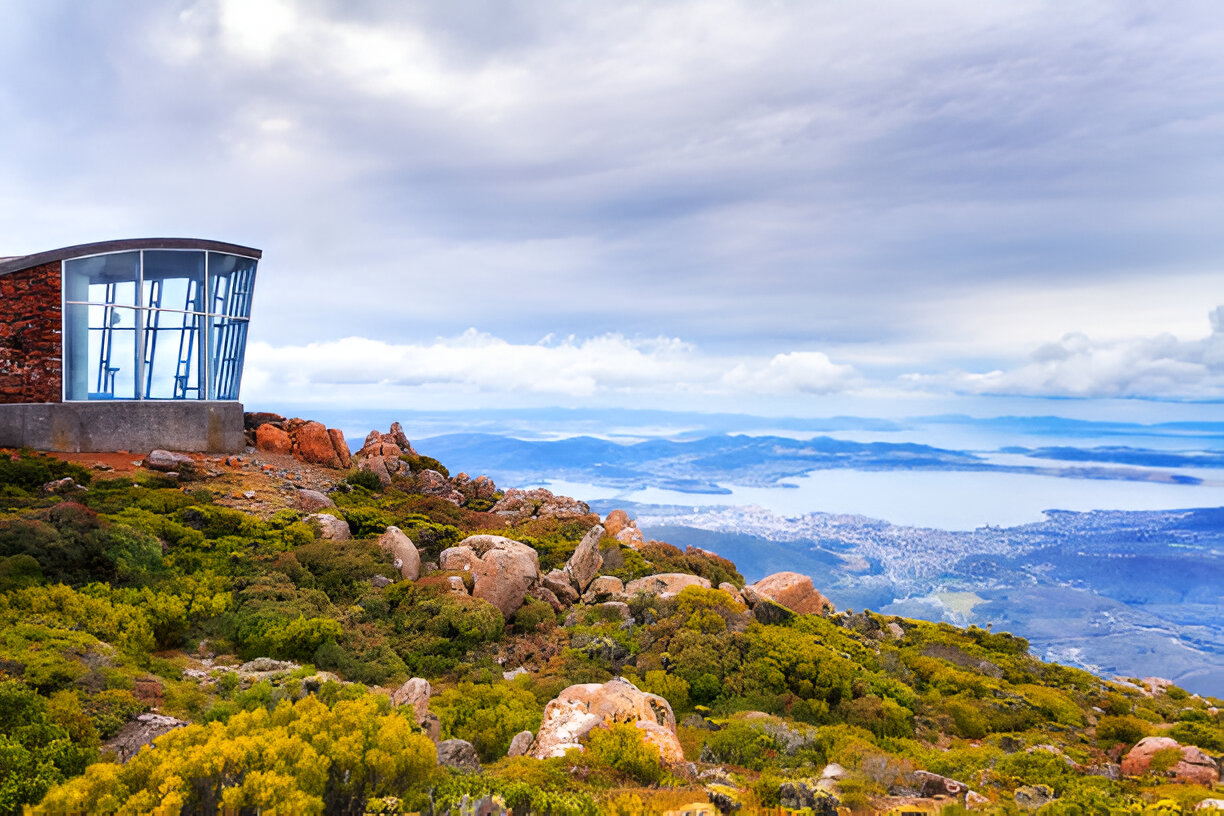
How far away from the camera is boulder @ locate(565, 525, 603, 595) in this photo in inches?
811

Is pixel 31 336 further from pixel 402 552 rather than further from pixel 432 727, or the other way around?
pixel 432 727

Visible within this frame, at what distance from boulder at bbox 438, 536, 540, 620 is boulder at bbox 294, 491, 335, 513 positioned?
201 inches

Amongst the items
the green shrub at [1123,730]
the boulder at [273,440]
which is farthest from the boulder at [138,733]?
the boulder at [273,440]

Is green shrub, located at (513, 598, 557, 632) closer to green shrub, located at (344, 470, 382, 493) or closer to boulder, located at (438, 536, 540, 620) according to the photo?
boulder, located at (438, 536, 540, 620)

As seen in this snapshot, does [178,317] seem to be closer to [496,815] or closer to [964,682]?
[496,815]

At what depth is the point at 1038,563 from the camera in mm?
146125

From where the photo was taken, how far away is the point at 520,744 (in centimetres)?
1023

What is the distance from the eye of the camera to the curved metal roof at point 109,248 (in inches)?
912

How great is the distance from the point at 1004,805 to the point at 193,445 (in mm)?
26800

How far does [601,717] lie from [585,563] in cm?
998

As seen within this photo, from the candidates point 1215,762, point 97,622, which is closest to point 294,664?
point 97,622

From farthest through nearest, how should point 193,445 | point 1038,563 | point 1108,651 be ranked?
1. point 1038,563
2. point 1108,651
3. point 193,445

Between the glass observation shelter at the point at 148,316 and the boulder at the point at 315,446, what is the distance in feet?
10.9

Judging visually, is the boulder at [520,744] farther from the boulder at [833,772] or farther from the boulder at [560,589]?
the boulder at [560,589]
